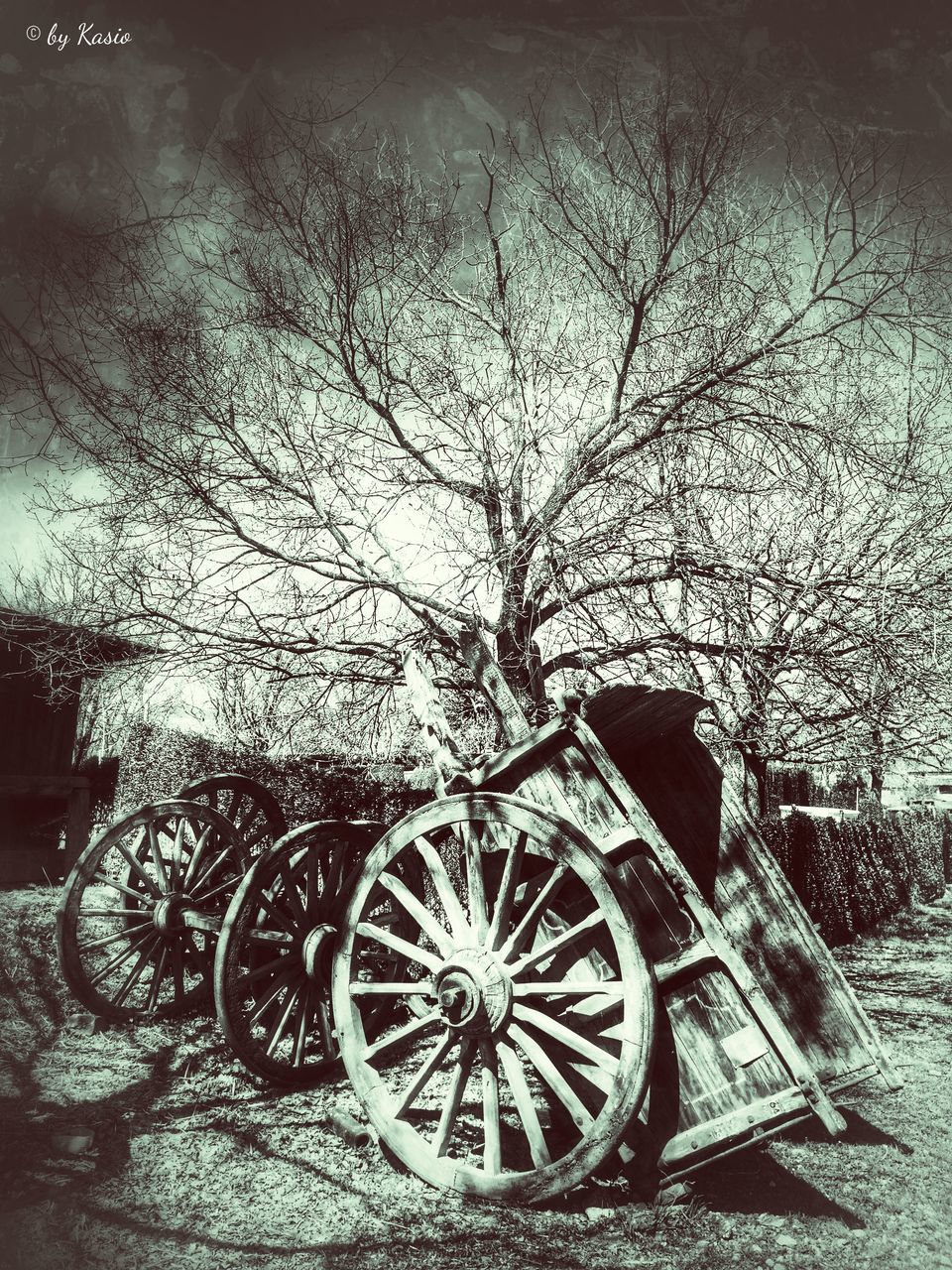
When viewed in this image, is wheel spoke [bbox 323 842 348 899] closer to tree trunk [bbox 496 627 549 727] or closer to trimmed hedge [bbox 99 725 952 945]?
trimmed hedge [bbox 99 725 952 945]

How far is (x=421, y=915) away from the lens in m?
2.94

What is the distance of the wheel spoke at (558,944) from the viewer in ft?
8.41

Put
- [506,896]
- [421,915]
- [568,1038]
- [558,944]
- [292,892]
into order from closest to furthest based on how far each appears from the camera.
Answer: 1. [568,1038]
2. [558,944]
3. [506,896]
4. [421,915]
5. [292,892]

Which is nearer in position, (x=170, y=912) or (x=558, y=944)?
(x=558, y=944)

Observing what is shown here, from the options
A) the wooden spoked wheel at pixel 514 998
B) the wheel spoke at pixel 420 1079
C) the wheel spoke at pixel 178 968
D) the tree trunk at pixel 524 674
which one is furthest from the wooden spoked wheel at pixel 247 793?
the wheel spoke at pixel 420 1079

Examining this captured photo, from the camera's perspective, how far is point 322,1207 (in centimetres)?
258

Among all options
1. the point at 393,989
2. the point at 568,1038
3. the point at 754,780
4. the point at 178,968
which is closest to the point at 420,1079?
the point at 393,989

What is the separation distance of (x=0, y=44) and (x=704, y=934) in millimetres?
4445

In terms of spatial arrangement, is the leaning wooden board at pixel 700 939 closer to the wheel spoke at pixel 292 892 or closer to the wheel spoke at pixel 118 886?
the wheel spoke at pixel 292 892

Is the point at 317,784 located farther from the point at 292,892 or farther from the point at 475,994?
the point at 475,994

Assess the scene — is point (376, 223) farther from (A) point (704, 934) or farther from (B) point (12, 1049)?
(B) point (12, 1049)

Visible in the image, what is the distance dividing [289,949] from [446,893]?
4.67 ft

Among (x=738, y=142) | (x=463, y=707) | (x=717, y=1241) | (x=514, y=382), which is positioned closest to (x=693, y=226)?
(x=738, y=142)

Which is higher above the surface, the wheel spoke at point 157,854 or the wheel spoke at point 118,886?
the wheel spoke at point 157,854
